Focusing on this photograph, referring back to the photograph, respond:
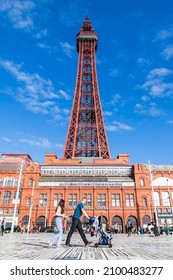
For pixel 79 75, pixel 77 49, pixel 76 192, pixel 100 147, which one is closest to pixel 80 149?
pixel 100 147

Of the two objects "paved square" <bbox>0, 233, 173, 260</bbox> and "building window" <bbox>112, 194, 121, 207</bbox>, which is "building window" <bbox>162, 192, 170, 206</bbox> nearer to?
"building window" <bbox>112, 194, 121, 207</bbox>

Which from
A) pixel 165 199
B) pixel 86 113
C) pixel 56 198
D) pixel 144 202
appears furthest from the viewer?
pixel 86 113

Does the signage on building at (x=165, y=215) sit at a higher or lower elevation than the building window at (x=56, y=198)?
lower

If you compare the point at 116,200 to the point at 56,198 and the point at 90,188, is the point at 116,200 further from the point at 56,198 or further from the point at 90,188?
the point at 56,198

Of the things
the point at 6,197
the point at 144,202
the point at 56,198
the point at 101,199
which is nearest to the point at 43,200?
the point at 56,198

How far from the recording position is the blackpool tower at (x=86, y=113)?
55.4 m

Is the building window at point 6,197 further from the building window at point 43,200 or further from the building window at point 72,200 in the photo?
the building window at point 72,200

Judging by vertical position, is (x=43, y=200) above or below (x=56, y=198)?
below

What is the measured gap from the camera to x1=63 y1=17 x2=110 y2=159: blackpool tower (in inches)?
2180

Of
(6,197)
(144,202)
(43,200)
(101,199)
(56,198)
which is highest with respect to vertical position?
(6,197)

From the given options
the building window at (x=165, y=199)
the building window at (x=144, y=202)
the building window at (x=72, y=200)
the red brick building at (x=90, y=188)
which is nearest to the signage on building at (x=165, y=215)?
the red brick building at (x=90, y=188)

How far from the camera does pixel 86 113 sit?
202ft

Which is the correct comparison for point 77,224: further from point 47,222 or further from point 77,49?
point 77,49

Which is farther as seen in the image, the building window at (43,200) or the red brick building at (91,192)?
the building window at (43,200)
